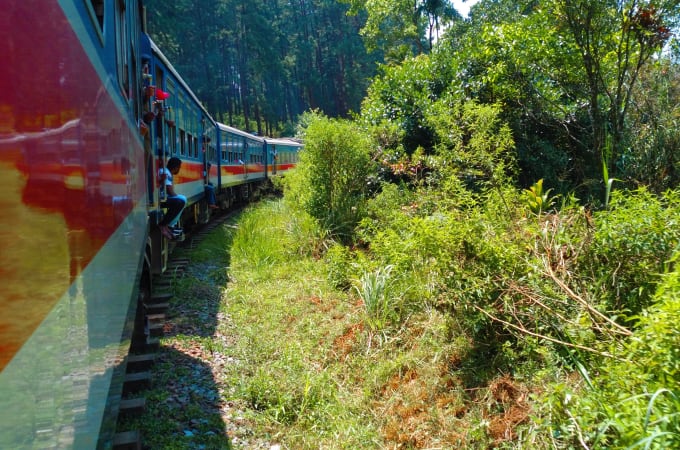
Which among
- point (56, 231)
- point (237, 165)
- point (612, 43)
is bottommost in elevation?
point (56, 231)

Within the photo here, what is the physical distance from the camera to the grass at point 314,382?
373cm

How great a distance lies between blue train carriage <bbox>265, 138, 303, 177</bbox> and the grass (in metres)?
18.0

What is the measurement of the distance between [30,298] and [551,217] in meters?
4.64

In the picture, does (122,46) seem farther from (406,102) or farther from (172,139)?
(406,102)

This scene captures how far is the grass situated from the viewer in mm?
3730

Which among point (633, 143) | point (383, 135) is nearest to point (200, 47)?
point (383, 135)

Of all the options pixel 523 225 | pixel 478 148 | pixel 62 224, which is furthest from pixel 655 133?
pixel 62 224

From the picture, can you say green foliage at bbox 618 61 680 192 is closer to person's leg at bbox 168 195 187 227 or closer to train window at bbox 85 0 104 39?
person's leg at bbox 168 195 187 227

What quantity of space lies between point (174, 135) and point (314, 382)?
17.2 feet

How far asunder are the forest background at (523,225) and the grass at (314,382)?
28 millimetres

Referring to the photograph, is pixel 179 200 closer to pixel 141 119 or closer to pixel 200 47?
pixel 141 119

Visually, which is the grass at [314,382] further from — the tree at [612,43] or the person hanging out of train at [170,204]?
the tree at [612,43]

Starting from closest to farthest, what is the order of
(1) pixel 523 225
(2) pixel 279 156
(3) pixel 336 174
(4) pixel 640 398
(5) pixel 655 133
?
(4) pixel 640 398
(1) pixel 523 225
(5) pixel 655 133
(3) pixel 336 174
(2) pixel 279 156

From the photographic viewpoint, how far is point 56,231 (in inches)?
56.7
